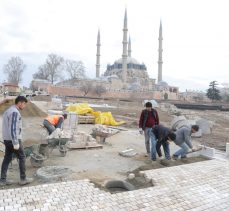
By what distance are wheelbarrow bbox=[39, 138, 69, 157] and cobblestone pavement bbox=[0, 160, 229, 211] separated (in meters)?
2.04

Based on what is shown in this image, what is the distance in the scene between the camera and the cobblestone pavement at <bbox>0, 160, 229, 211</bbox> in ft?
13.0

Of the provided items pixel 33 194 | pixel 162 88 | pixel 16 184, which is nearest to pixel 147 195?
pixel 33 194

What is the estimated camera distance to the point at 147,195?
14.9 ft

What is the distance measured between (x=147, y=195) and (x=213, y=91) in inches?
2571

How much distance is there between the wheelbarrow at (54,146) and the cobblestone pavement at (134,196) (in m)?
2.04

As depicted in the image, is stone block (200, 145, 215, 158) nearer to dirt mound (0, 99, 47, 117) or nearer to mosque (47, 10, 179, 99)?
dirt mound (0, 99, 47, 117)

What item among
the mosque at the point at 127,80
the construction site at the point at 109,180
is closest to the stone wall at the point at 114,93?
the mosque at the point at 127,80

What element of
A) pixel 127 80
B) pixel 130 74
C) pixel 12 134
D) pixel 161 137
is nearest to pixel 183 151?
pixel 161 137

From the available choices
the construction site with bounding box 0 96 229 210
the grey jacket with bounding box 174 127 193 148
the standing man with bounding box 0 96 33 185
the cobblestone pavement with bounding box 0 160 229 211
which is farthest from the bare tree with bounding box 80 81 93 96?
the standing man with bounding box 0 96 33 185

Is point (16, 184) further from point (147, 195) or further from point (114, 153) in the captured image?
point (114, 153)

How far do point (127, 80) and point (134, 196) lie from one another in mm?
77942

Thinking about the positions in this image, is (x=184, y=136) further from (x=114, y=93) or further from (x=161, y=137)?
(x=114, y=93)

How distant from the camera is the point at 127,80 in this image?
8188cm

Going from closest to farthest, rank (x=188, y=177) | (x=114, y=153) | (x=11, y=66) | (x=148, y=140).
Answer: (x=188, y=177) → (x=148, y=140) → (x=114, y=153) → (x=11, y=66)
